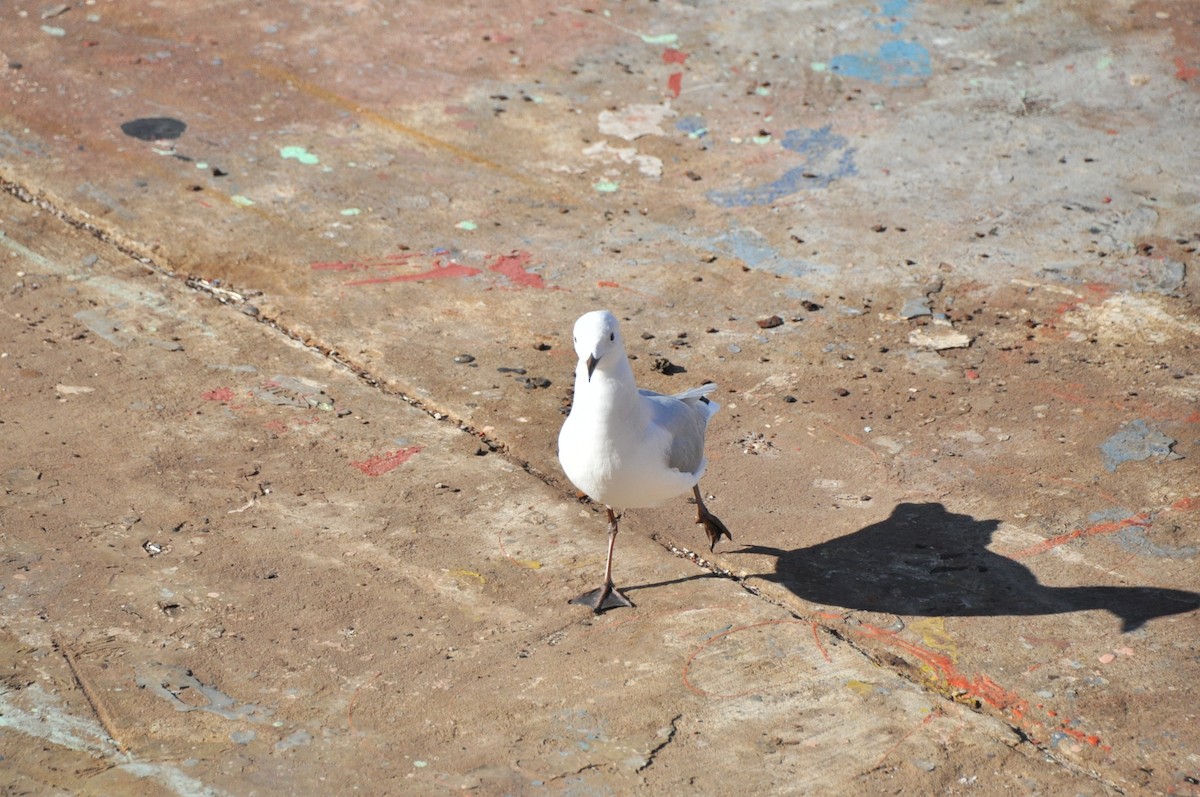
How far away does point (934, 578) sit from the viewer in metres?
4.57

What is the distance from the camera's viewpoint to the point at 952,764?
12.1 ft

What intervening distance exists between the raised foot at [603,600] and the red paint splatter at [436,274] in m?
2.66

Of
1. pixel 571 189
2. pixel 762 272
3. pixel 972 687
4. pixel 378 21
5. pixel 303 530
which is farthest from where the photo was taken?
pixel 378 21

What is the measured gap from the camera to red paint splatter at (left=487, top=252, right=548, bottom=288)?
21.6 feet

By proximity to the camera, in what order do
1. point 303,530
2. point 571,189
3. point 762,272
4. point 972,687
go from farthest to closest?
point 571,189 → point 762,272 → point 303,530 → point 972,687

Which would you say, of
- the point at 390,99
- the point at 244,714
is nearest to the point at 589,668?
the point at 244,714

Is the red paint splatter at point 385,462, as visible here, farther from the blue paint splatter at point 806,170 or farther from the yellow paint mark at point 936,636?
the blue paint splatter at point 806,170

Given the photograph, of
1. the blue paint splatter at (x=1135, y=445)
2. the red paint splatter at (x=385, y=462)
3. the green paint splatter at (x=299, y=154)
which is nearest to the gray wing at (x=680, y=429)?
the red paint splatter at (x=385, y=462)

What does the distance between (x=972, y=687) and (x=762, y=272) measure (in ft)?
10.4

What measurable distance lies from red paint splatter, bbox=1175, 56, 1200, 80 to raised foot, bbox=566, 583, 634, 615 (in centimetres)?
625

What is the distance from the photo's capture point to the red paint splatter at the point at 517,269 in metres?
6.57

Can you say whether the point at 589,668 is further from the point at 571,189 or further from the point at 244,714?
the point at 571,189

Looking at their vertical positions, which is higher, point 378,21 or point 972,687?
point 378,21

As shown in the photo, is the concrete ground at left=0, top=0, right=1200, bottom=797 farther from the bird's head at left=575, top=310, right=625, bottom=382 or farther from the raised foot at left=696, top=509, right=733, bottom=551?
the bird's head at left=575, top=310, right=625, bottom=382
